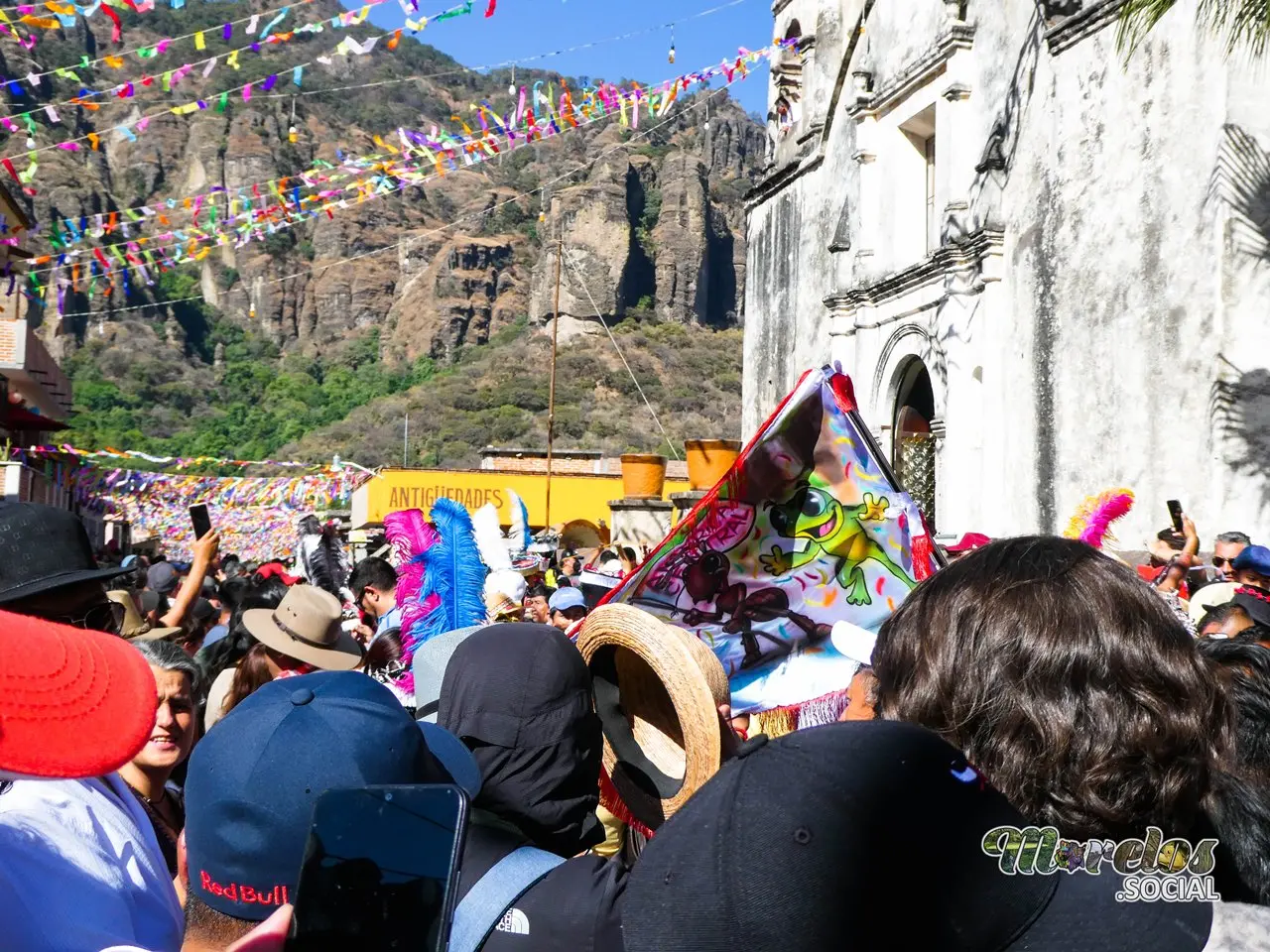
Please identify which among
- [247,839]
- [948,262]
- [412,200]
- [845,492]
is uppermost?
[412,200]

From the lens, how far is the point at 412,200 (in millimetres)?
108688

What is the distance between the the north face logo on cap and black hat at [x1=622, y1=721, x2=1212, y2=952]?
92 centimetres

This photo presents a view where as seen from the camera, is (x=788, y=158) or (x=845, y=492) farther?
(x=788, y=158)

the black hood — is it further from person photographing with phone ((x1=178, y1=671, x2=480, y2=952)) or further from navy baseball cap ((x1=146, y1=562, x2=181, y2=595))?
navy baseball cap ((x1=146, y1=562, x2=181, y2=595))

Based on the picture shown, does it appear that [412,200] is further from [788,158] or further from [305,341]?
[788,158]

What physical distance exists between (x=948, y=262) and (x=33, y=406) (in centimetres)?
2756

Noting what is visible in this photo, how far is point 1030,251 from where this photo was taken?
41.9ft

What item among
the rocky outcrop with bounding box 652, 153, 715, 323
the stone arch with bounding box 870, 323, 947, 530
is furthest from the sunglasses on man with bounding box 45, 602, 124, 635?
the rocky outcrop with bounding box 652, 153, 715, 323

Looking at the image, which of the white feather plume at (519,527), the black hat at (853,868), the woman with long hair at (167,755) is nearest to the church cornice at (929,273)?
the white feather plume at (519,527)

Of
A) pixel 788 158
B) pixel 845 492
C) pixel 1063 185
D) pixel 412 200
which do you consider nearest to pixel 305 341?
pixel 412 200

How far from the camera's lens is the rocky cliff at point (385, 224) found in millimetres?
91438

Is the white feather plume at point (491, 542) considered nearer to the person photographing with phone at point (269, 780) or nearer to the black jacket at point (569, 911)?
the black jacket at point (569, 911)

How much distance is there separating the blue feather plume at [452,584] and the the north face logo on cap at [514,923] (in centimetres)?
336

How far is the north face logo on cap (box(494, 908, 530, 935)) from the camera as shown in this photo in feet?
6.68
